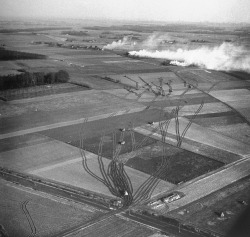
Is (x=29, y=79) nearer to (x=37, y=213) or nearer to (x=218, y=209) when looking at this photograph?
(x=37, y=213)

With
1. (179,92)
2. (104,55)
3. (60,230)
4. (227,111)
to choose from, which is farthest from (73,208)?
(104,55)

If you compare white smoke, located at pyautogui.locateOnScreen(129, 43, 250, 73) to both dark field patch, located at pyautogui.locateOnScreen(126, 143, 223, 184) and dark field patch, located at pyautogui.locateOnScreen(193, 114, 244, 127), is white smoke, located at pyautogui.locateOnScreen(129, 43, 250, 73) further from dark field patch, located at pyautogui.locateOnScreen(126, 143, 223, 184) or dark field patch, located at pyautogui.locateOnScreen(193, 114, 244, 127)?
dark field patch, located at pyautogui.locateOnScreen(126, 143, 223, 184)

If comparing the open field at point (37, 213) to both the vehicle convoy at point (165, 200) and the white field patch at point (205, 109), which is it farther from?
the white field patch at point (205, 109)

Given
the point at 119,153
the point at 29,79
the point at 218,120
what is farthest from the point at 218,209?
the point at 29,79

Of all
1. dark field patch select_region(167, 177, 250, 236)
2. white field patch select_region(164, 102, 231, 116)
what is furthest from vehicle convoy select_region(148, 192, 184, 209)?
white field patch select_region(164, 102, 231, 116)

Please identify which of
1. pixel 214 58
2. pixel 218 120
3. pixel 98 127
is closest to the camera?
pixel 98 127
